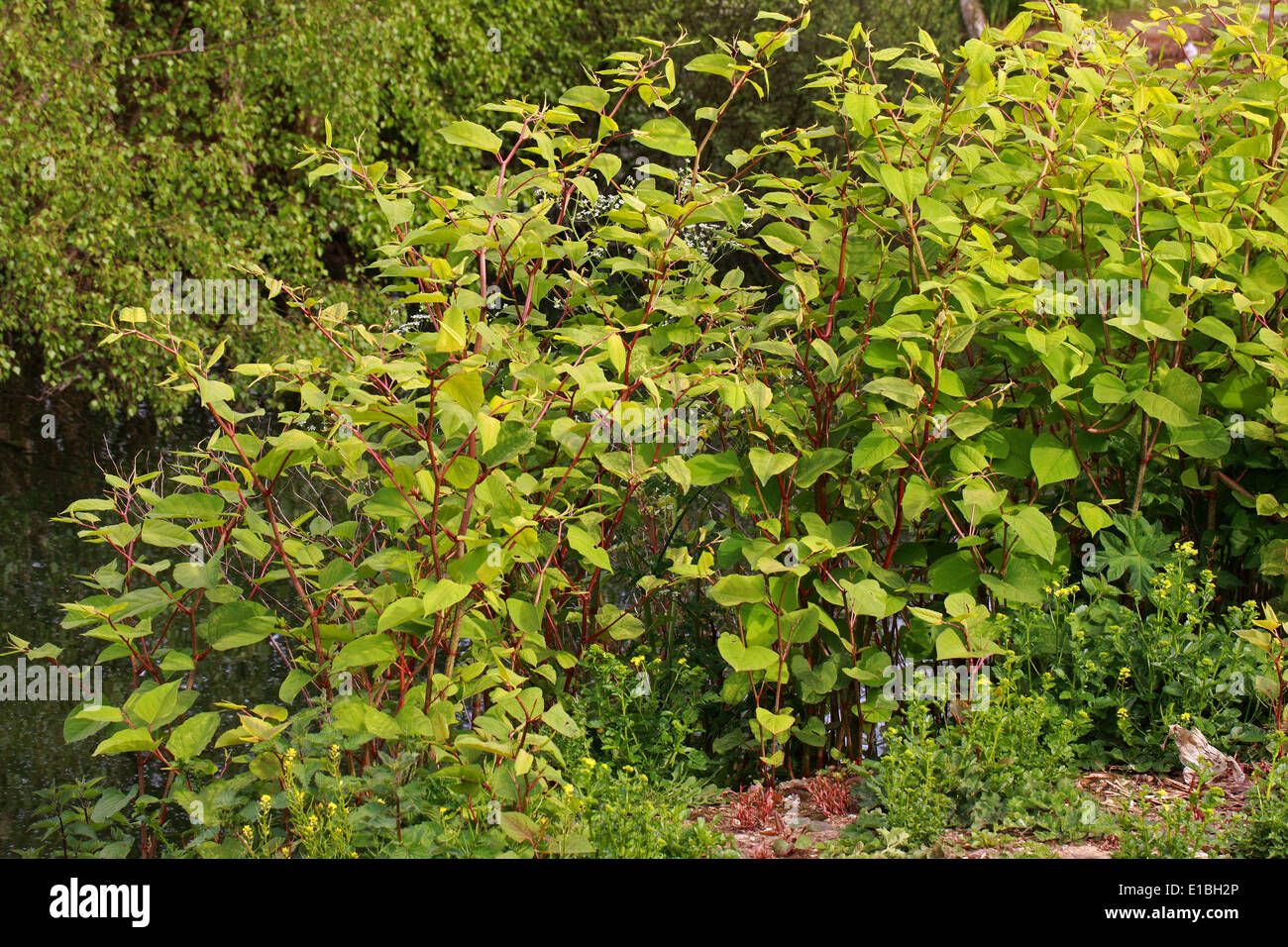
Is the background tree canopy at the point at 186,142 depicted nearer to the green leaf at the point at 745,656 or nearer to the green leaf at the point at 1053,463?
the green leaf at the point at 1053,463

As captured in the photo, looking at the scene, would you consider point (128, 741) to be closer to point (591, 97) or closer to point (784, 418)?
point (784, 418)

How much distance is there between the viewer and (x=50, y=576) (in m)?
6.16

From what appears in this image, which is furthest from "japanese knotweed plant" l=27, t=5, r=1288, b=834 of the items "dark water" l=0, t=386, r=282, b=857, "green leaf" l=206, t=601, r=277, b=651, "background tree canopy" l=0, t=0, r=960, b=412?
"background tree canopy" l=0, t=0, r=960, b=412

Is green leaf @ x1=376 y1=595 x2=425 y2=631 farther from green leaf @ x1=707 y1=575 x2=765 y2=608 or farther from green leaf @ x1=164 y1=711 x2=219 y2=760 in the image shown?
green leaf @ x1=707 y1=575 x2=765 y2=608

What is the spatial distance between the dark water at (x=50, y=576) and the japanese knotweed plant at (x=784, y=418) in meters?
0.56

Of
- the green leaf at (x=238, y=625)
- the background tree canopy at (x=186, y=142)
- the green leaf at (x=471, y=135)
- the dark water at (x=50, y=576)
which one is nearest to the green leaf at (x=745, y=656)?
the green leaf at (x=238, y=625)

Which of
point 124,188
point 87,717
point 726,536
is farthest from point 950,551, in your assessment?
point 124,188

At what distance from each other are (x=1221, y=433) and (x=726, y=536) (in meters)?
1.22

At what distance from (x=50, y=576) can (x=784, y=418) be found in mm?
4830

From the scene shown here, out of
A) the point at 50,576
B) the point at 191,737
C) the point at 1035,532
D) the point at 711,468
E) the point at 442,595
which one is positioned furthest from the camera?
the point at 50,576

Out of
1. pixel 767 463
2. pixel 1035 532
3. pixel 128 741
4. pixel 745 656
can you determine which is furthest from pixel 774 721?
pixel 128 741

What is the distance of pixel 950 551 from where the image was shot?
2.93 metres

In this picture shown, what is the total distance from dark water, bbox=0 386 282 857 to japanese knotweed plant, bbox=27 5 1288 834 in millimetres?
565

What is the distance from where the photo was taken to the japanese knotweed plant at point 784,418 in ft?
7.86
